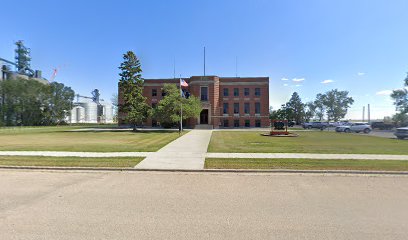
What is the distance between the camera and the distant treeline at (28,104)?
65.1 metres

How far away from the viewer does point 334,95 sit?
91938mm

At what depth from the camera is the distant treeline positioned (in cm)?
6506

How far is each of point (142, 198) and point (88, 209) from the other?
1.24 metres

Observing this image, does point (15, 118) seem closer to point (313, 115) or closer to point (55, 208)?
point (55, 208)

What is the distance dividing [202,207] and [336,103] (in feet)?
329

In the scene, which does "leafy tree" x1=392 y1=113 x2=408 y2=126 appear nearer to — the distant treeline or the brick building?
the brick building

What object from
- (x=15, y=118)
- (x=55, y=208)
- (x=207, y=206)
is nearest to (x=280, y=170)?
(x=207, y=206)

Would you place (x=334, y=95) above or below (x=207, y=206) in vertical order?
above

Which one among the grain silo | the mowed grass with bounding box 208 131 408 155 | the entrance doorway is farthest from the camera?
the grain silo

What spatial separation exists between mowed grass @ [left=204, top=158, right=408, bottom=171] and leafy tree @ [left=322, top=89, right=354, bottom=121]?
90.3 m

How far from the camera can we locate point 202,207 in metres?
5.28

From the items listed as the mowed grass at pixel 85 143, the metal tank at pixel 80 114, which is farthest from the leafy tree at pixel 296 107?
the metal tank at pixel 80 114

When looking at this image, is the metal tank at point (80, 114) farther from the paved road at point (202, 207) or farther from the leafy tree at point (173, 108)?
the paved road at point (202, 207)

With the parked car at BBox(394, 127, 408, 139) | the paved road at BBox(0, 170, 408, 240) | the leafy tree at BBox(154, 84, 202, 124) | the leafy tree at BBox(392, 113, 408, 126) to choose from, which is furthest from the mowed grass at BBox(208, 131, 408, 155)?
the leafy tree at BBox(392, 113, 408, 126)
